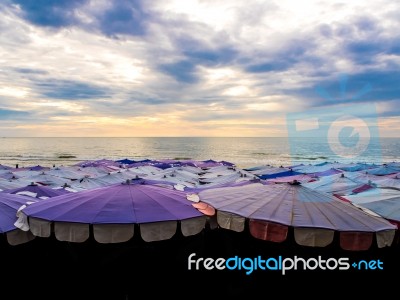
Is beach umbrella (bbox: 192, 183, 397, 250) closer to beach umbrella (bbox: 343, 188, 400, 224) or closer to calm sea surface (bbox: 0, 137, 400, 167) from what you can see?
beach umbrella (bbox: 343, 188, 400, 224)

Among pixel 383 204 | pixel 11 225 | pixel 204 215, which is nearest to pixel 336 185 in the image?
pixel 383 204

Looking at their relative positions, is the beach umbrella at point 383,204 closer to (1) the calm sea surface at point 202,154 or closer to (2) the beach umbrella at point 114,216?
(2) the beach umbrella at point 114,216

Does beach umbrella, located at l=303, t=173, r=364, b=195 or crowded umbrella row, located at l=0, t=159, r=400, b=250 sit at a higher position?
crowded umbrella row, located at l=0, t=159, r=400, b=250

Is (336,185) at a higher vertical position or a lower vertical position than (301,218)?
lower

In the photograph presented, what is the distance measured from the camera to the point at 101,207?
565 centimetres

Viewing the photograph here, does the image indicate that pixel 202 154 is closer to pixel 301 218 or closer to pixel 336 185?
pixel 336 185

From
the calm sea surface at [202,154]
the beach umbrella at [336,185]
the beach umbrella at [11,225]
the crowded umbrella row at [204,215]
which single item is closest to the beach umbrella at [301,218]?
the crowded umbrella row at [204,215]

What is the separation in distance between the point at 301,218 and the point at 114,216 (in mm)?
3141

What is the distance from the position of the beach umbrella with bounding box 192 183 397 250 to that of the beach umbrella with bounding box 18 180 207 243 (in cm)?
60

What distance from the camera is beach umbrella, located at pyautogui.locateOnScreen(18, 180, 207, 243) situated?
5227 millimetres

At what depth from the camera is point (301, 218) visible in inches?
208

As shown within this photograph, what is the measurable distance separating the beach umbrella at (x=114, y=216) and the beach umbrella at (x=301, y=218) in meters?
0.60

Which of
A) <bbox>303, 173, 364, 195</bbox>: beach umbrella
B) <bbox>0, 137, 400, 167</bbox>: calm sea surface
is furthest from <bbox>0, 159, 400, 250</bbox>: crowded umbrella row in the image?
<bbox>0, 137, 400, 167</bbox>: calm sea surface

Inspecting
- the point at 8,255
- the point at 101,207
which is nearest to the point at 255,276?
the point at 101,207
